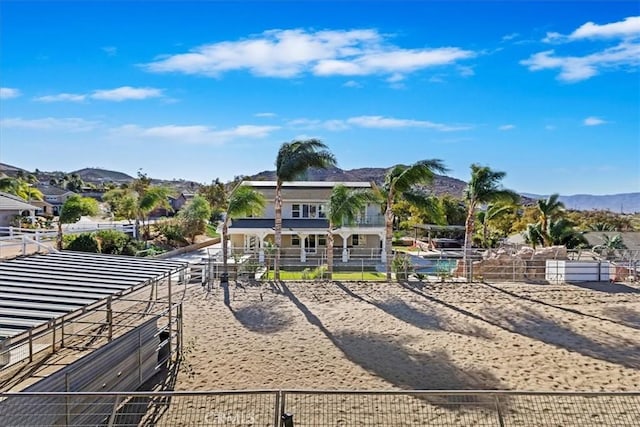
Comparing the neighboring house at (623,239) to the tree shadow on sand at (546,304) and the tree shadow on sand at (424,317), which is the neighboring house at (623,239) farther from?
the tree shadow on sand at (424,317)

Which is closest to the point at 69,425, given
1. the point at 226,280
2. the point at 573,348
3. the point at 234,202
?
the point at 573,348

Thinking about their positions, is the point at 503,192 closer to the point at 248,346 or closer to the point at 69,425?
the point at 248,346

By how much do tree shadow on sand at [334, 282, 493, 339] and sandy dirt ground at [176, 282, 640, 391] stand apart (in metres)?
0.04

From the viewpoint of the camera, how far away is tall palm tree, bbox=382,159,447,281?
21.0 metres

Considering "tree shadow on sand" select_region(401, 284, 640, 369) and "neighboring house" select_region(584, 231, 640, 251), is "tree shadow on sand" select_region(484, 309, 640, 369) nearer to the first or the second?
"tree shadow on sand" select_region(401, 284, 640, 369)

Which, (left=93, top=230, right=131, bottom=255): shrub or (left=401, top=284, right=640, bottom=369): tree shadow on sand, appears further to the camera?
(left=93, top=230, right=131, bottom=255): shrub

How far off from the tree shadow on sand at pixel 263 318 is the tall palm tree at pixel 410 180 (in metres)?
7.28

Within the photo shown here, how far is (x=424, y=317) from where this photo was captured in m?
15.6

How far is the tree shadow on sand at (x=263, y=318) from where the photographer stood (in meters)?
14.2

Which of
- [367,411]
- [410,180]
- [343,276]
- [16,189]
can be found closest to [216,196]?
[16,189]

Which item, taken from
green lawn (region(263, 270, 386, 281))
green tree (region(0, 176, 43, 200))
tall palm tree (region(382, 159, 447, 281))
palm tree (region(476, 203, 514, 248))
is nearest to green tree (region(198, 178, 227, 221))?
green tree (region(0, 176, 43, 200))

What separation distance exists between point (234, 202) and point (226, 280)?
373 cm

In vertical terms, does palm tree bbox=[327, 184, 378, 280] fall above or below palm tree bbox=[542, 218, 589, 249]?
above

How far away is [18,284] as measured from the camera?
28.4ft
